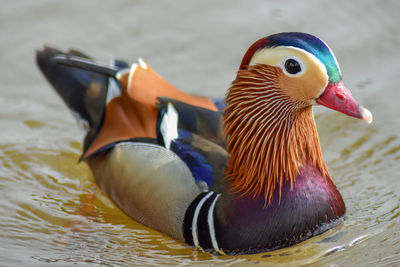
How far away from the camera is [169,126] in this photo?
4.85m

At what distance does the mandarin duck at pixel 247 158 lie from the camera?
13.6ft

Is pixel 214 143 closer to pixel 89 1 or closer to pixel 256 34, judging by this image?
pixel 256 34

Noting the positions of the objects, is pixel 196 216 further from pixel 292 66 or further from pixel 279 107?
pixel 292 66

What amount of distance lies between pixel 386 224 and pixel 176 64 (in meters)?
3.33

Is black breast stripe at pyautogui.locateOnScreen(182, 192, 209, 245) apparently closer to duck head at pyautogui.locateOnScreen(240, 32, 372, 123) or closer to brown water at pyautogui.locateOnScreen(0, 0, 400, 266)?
brown water at pyautogui.locateOnScreen(0, 0, 400, 266)

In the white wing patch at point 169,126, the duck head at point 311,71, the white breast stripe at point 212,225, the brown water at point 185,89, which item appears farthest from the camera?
the white wing patch at point 169,126

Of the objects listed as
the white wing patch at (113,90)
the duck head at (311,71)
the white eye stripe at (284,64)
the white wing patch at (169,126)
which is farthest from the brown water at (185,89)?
the white eye stripe at (284,64)

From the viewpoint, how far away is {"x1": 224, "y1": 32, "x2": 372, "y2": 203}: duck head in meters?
4.06

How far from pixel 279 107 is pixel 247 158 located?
46cm

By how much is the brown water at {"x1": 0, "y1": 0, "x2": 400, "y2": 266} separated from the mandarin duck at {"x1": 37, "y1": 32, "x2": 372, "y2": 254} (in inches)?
7.2

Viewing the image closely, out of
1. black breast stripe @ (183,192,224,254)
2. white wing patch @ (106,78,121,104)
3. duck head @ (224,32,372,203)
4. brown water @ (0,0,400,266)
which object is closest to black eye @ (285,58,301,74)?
duck head @ (224,32,372,203)

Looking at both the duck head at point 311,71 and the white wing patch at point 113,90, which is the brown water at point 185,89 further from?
the duck head at point 311,71

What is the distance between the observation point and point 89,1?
827 centimetres

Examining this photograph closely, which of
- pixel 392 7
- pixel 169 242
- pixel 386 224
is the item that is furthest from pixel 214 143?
pixel 392 7
